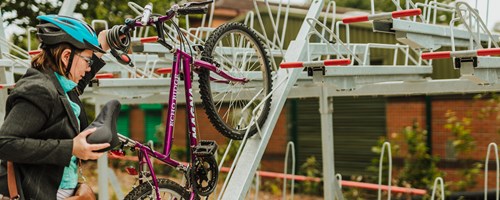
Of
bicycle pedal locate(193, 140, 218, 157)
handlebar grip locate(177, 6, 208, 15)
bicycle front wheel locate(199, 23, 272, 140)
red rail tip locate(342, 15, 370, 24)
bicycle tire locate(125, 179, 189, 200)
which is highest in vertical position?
handlebar grip locate(177, 6, 208, 15)

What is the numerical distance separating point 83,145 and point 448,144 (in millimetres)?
7254

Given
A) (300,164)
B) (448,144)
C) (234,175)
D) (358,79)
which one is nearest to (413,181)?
(448,144)

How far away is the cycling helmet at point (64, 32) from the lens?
2691mm

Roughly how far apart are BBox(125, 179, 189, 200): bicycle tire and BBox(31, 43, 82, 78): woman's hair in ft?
1.97

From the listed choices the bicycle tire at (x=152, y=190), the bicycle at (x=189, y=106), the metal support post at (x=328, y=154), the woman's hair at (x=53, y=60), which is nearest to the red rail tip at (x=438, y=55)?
the bicycle at (x=189, y=106)

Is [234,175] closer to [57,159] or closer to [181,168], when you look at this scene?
[181,168]

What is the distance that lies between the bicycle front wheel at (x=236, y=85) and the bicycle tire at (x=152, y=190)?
0.35 m

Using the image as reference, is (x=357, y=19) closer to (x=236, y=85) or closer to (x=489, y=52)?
(x=489, y=52)

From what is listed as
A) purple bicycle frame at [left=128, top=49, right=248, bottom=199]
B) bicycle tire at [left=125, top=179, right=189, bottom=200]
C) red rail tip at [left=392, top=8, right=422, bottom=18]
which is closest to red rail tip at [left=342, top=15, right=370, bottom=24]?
red rail tip at [left=392, top=8, right=422, bottom=18]

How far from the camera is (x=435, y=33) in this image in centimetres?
372

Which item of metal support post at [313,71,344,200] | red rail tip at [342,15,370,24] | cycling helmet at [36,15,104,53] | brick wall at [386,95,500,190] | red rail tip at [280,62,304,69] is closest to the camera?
cycling helmet at [36,15,104,53]

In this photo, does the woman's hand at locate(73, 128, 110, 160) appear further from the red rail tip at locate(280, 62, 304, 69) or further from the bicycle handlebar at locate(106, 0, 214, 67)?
the red rail tip at locate(280, 62, 304, 69)

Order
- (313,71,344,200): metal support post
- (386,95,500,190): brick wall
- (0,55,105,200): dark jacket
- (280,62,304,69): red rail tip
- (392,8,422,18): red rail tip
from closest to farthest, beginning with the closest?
(0,55,105,200): dark jacket
(392,8,422,18): red rail tip
(280,62,304,69): red rail tip
(313,71,344,200): metal support post
(386,95,500,190): brick wall

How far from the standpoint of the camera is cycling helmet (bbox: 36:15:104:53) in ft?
8.83
